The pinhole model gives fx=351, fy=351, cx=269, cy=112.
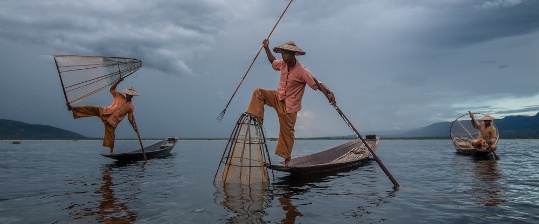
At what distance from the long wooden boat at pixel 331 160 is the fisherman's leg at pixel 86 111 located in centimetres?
743

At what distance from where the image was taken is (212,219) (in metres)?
5.08

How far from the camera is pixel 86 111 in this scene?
1231 cm

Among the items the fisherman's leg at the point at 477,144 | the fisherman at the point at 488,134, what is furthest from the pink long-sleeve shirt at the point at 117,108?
the fisherman's leg at the point at 477,144

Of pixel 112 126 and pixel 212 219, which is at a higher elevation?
pixel 112 126

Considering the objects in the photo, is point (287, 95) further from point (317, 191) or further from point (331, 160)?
point (331, 160)

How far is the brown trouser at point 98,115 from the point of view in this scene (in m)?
12.0

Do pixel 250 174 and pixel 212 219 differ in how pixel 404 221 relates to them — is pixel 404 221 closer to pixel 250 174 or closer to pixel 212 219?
pixel 212 219

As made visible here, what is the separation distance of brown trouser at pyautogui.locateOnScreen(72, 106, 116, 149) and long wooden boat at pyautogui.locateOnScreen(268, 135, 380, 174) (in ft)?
24.1

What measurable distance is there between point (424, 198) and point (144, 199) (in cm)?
545

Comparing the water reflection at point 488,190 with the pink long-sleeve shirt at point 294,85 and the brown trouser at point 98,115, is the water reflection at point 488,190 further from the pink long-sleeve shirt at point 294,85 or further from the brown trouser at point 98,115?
the brown trouser at point 98,115

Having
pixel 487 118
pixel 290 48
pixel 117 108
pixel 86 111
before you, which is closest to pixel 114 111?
pixel 117 108

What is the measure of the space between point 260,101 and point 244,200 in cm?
231

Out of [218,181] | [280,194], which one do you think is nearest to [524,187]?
[280,194]

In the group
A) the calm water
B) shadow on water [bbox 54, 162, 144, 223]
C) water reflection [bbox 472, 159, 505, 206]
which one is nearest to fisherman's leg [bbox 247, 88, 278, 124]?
the calm water
